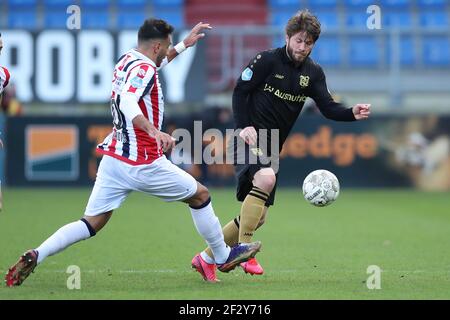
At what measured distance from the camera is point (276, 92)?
319 inches

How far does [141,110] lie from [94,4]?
54.6 feet

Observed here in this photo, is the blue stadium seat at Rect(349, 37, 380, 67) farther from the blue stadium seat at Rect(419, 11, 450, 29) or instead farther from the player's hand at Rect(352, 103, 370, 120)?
the player's hand at Rect(352, 103, 370, 120)

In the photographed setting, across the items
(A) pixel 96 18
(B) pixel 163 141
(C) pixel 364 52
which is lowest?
(B) pixel 163 141

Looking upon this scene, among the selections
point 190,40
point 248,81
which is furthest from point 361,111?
point 190,40

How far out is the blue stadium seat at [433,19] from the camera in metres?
23.2

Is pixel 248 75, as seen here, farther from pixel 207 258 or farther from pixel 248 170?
pixel 207 258

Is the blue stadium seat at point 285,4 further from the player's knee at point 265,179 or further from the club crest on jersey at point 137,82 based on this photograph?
the club crest on jersey at point 137,82

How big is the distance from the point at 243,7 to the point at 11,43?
231 inches

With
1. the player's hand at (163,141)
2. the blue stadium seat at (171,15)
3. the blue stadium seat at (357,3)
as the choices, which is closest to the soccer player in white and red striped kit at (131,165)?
the player's hand at (163,141)

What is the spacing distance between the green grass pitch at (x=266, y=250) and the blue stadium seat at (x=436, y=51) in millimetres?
5280

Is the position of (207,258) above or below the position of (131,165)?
below

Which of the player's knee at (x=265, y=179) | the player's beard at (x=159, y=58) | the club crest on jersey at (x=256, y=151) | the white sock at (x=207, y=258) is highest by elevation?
the player's beard at (x=159, y=58)

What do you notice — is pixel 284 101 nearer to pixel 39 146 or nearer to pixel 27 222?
pixel 27 222
